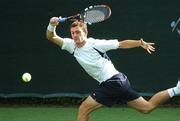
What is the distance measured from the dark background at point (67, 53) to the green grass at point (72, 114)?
460 mm

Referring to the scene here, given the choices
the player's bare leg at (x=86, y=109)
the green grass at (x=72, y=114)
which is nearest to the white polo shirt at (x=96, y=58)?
the player's bare leg at (x=86, y=109)

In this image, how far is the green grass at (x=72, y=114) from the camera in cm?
809

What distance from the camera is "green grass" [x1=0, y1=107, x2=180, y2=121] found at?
809 centimetres

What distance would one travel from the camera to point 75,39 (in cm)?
614

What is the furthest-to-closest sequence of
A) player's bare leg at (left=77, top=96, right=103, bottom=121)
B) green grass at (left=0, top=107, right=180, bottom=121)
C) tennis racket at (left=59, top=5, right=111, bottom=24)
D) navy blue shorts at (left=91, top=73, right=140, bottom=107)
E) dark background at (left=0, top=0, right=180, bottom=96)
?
dark background at (left=0, top=0, right=180, bottom=96), green grass at (left=0, top=107, right=180, bottom=121), tennis racket at (left=59, top=5, right=111, bottom=24), navy blue shorts at (left=91, top=73, right=140, bottom=107), player's bare leg at (left=77, top=96, right=103, bottom=121)

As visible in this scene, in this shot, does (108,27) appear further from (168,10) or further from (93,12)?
(93,12)

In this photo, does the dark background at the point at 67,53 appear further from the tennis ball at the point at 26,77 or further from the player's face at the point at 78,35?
the player's face at the point at 78,35

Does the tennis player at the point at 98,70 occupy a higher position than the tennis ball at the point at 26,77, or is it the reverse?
the tennis player at the point at 98,70

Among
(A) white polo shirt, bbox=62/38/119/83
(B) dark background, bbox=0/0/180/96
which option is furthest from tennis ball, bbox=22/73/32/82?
(A) white polo shirt, bbox=62/38/119/83

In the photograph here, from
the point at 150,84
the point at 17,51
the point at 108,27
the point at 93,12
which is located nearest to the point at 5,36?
the point at 17,51

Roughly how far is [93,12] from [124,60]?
2.94 metres

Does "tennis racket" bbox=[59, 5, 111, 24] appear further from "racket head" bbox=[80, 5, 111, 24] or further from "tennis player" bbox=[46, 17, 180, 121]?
"tennis player" bbox=[46, 17, 180, 121]

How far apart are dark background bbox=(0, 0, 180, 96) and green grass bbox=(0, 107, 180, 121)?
0.46m

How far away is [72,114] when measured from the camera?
8.57 m
